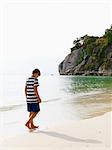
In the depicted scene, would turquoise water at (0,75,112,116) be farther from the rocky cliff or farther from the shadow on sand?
the rocky cliff

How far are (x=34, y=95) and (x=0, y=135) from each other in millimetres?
1249

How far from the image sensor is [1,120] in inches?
479

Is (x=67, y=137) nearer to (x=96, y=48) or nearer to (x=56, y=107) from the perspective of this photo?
(x=56, y=107)

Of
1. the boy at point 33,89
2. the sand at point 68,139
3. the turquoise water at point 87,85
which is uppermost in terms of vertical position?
the boy at point 33,89

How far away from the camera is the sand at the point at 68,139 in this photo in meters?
6.50

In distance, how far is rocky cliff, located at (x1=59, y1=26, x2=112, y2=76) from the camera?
338ft

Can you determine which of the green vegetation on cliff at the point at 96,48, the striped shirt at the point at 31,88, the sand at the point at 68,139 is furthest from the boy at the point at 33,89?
the green vegetation on cliff at the point at 96,48

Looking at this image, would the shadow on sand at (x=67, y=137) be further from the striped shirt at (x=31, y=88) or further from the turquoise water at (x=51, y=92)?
the turquoise water at (x=51, y=92)

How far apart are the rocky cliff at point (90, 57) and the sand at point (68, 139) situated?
292ft

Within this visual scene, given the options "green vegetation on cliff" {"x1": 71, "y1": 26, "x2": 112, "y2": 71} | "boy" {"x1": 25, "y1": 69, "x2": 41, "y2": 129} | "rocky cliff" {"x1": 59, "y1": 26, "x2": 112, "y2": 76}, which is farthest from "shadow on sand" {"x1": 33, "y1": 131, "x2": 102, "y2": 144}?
"green vegetation on cliff" {"x1": 71, "y1": 26, "x2": 112, "y2": 71}

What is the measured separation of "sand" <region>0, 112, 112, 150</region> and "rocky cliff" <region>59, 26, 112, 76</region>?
292 feet

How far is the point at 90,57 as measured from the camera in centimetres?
11094

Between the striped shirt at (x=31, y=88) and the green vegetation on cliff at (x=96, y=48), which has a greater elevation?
the green vegetation on cliff at (x=96, y=48)

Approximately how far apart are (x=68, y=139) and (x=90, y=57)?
104501mm
